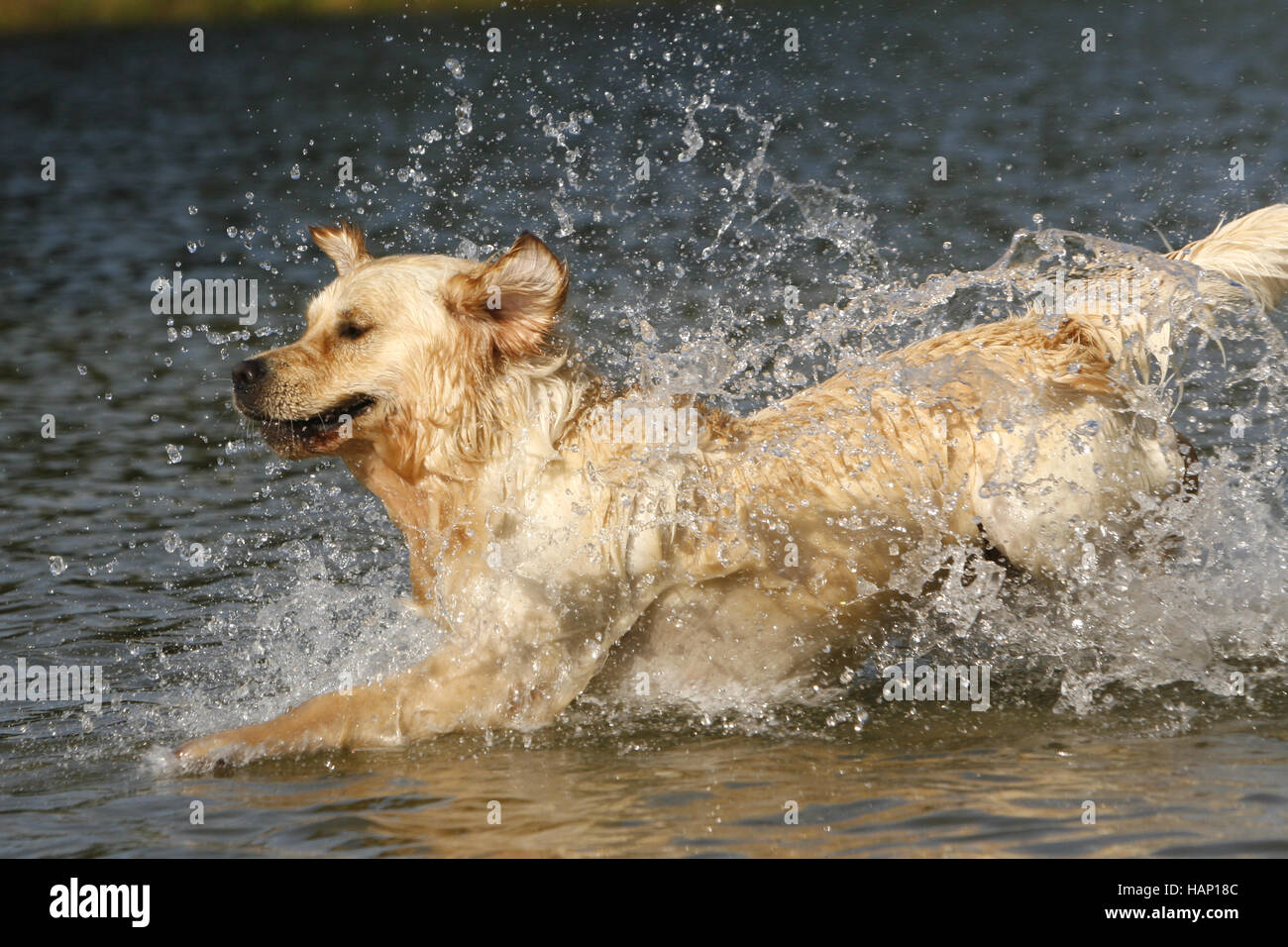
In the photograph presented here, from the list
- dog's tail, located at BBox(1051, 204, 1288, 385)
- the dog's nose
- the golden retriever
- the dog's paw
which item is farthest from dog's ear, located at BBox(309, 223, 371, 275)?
dog's tail, located at BBox(1051, 204, 1288, 385)

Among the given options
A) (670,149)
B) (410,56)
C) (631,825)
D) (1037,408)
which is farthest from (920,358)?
(410,56)

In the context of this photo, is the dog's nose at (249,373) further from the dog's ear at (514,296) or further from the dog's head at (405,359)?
the dog's ear at (514,296)

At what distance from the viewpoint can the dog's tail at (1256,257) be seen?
568 cm

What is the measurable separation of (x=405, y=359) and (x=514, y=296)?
448mm

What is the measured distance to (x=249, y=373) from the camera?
535 cm

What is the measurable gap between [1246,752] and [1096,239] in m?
2.03

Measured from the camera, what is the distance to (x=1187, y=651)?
6.00 m

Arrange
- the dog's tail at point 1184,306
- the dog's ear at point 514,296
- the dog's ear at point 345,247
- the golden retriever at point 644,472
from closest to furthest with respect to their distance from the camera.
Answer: the dog's ear at point 514,296, the golden retriever at point 644,472, the dog's tail at point 1184,306, the dog's ear at point 345,247

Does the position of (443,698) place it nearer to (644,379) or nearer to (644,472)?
(644,472)

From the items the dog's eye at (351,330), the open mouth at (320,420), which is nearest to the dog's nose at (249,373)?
the open mouth at (320,420)

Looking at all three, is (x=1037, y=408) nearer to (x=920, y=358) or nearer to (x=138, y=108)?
(x=920, y=358)

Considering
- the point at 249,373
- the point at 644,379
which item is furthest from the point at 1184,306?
the point at 249,373

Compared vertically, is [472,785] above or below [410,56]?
below

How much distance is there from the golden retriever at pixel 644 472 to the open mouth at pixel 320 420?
14 millimetres
